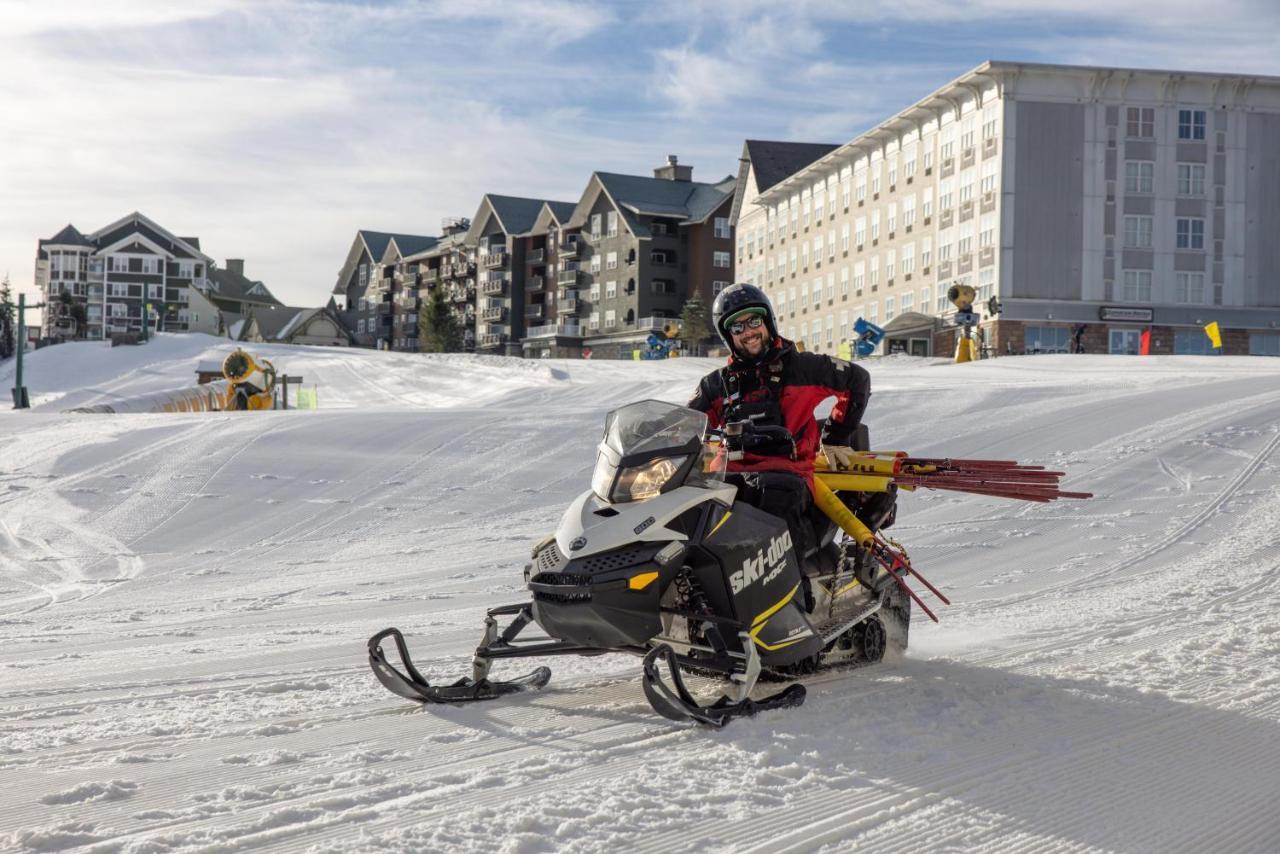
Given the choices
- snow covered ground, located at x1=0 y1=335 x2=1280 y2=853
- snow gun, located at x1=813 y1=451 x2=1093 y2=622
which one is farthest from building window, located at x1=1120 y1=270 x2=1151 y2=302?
snow gun, located at x1=813 y1=451 x2=1093 y2=622

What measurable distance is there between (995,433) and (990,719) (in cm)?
1248

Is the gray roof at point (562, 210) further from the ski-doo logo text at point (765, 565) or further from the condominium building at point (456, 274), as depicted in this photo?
the ski-doo logo text at point (765, 565)

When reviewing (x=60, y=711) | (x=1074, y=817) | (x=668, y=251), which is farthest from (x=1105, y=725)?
(x=668, y=251)

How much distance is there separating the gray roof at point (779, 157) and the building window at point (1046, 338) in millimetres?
32820

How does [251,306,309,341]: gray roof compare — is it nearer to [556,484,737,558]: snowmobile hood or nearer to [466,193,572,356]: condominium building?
[466,193,572,356]: condominium building

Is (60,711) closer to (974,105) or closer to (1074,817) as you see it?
(1074,817)

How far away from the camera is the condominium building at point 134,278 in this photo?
124062 mm

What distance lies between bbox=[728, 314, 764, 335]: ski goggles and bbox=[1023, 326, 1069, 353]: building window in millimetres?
52171

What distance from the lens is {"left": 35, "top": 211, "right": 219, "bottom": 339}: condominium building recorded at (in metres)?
124

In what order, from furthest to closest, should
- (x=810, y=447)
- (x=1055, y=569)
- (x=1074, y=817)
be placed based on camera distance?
(x=1055, y=569) → (x=810, y=447) → (x=1074, y=817)

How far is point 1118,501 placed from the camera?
13.0m

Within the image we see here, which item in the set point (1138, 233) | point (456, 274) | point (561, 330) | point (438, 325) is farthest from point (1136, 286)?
point (456, 274)

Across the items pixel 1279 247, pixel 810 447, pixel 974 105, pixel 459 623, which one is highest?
pixel 974 105

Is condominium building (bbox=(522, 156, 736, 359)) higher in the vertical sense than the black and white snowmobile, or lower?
higher
